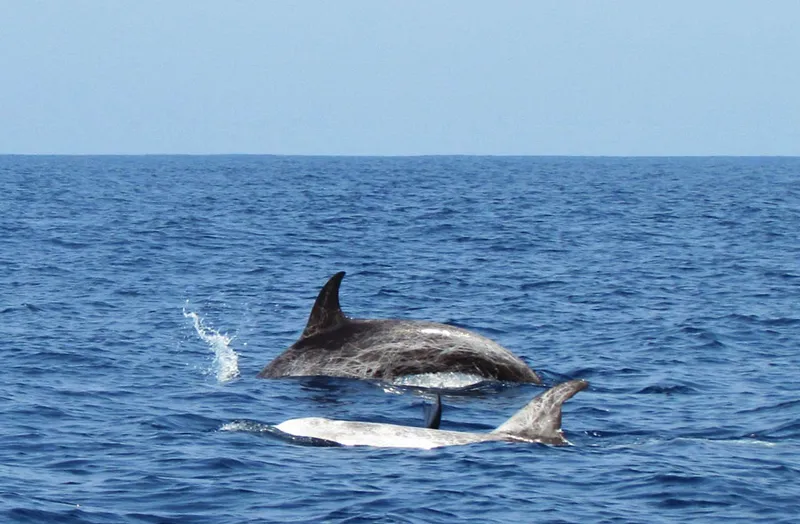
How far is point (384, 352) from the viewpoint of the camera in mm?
19375

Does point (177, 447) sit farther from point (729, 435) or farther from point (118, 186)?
point (118, 186)

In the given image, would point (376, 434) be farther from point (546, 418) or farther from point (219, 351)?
point (219, 351)

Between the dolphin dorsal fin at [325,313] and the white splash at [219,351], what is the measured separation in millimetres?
1304

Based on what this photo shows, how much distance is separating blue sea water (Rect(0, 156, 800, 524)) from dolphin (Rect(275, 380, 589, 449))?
11.9 inches

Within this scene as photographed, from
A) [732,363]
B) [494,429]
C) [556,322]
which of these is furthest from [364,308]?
[494,429]

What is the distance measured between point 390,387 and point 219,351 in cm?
442

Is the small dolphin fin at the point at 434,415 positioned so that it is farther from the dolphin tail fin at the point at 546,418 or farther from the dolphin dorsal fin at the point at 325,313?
the dolphin dorsal fin at the point at 325,313

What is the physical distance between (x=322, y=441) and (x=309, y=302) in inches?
544

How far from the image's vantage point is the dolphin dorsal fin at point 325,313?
19.3 m

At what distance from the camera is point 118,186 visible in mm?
100375

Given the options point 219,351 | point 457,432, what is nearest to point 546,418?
point 457,432

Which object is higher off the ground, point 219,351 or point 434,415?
point 434,415

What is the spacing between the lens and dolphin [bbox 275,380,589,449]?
14.7 m

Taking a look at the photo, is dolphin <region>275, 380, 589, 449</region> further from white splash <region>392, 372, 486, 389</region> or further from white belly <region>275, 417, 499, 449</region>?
white splash <region>392, 372, 486, 389</region>
